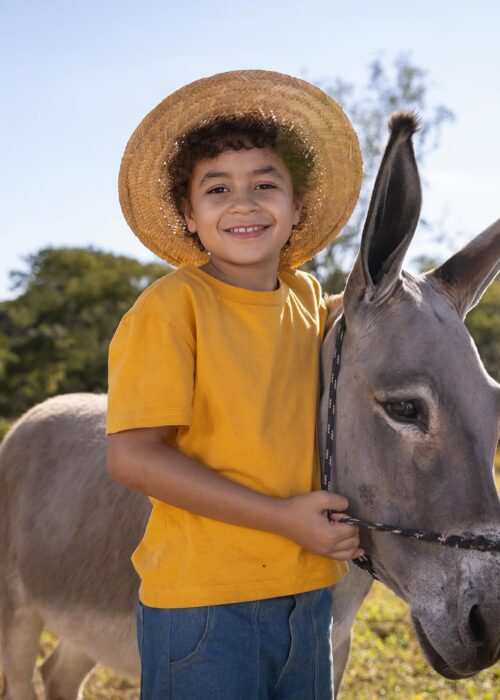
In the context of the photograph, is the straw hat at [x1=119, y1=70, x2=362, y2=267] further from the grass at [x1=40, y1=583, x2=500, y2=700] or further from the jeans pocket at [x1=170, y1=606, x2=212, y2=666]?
the grass at [x1=40, y1=583, x2=500, y2=700]

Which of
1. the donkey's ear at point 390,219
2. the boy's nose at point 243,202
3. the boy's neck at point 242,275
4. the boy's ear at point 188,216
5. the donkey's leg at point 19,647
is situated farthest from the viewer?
the donkey's leg at point 19,647

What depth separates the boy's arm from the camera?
81.4 inches

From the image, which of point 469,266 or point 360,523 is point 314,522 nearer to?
point 360,523

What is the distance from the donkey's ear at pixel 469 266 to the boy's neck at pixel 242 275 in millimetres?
519

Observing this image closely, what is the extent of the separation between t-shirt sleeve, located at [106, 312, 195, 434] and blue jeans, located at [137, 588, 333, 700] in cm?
54

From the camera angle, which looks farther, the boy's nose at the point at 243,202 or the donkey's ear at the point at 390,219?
the boy's nose at the point at 243,202

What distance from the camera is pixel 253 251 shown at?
2.34 m

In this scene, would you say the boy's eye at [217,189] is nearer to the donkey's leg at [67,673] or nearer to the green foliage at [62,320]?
the donkey's leg at [67,673]

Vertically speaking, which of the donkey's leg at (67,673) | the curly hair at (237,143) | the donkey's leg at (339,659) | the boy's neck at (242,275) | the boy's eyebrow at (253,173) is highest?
the curly hair at (237,143)

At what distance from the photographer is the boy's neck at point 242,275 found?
242 centimetres

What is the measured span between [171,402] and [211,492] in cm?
26

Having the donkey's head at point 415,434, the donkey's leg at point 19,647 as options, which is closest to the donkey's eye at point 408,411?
the donkey's head at point 415,434

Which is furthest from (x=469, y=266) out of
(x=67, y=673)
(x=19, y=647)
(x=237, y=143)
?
(x=67, y=673)

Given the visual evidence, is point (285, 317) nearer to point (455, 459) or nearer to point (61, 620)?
point (455, 459)
